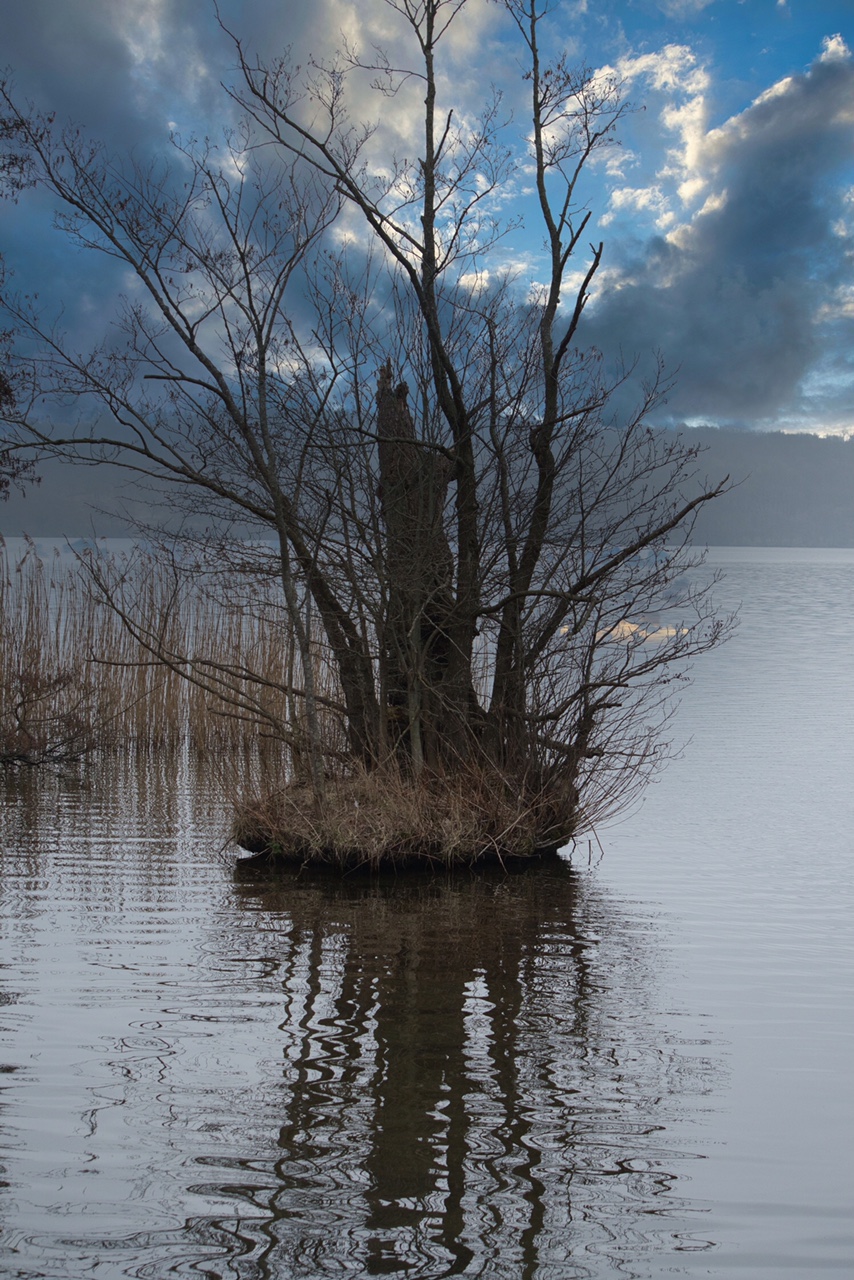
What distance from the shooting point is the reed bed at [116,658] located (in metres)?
12.7

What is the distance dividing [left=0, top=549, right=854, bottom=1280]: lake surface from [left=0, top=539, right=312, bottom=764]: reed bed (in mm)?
4141

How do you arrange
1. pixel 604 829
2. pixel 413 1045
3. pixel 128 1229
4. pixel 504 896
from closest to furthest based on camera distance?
1. pixel 128 1229
2. pixel 413 1045
3. pixel 504 896
4. pixel 604 829

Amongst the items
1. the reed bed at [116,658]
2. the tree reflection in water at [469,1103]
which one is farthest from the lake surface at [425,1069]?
the reed bed at [116,658]

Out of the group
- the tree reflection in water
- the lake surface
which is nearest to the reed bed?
the lake surface

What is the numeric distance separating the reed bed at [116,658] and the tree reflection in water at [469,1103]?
22.1ft

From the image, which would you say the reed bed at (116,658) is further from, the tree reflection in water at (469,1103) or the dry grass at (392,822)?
the tree reflection in water at (469,1103)

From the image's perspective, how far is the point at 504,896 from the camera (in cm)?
746

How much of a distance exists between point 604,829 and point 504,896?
9.89ft

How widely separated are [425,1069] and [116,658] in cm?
1049

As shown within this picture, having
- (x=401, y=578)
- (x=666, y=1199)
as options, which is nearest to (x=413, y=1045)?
(x=666, y=1199)

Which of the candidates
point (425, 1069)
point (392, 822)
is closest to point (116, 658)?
point (392, 822)

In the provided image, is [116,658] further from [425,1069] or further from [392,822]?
[425,1069]

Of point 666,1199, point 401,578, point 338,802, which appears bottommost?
point 666,1199

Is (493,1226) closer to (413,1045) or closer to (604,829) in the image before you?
(413,1045)
